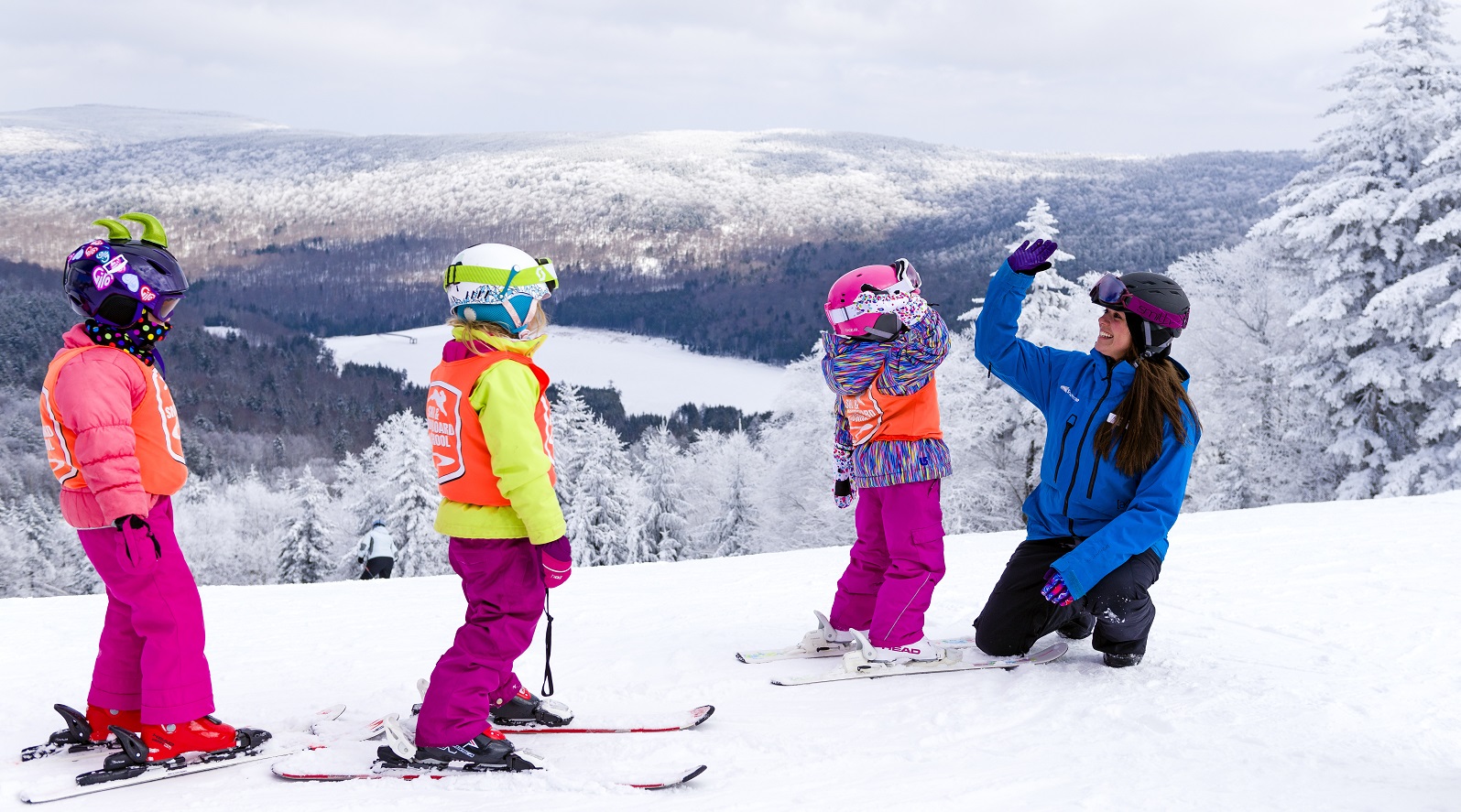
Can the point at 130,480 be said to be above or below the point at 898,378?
below

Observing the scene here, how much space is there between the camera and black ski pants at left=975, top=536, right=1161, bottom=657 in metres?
3.98

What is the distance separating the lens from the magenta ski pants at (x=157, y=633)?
133 inches

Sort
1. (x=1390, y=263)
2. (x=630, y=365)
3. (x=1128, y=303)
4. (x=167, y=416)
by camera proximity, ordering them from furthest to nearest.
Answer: (x=630, y=365)
(x=1390, y=263)
(x=1128, y=303)
(x=167, y=416)

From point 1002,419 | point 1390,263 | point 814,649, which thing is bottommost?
point 1002,419

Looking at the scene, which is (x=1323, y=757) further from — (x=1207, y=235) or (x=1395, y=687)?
(x=1207, y=235)

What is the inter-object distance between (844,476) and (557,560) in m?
1.75

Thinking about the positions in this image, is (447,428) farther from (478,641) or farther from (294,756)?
(294,756)

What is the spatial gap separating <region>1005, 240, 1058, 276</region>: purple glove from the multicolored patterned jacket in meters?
0.42

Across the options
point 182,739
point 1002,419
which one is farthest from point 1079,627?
point 1002,419

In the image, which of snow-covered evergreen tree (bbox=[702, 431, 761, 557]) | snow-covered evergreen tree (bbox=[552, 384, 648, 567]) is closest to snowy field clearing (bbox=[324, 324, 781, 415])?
snow-covered evergreen tree (bbox=[702, 431, 761, 557])

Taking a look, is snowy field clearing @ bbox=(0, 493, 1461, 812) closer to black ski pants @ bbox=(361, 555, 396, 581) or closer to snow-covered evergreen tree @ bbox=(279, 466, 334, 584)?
black ski pants @ bbox=(361, 555, 396, 581)

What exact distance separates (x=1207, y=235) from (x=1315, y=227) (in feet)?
288

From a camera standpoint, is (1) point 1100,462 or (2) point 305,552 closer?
(1) point 1100,462

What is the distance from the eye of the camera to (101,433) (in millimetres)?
3168
